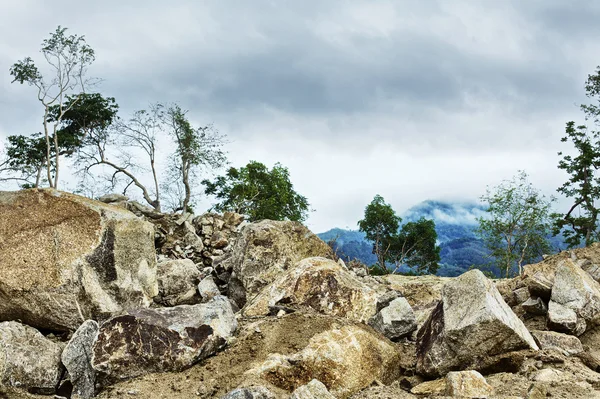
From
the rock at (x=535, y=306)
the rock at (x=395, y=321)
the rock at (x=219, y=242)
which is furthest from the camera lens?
the rock at (x=219, y=242)

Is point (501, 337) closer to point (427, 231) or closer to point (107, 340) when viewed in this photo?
point (107, 340)

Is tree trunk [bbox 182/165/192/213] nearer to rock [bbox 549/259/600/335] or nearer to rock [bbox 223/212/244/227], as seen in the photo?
rock [bbox 223/212/244/227]

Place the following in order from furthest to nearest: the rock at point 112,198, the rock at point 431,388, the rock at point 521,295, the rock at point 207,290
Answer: the rock at point 112,198 → the rock at point 207,290 → the rock at point 521,295 → the rock at point 431,388

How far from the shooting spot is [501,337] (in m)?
4.89

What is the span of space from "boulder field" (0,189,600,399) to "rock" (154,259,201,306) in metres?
0.83

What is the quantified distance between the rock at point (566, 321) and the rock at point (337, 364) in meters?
2.50

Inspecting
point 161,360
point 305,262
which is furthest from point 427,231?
point 161,360

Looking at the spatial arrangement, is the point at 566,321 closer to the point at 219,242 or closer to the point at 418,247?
the point at 219,242

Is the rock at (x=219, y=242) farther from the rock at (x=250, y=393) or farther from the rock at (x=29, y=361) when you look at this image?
the rock at (x=250, y=393)

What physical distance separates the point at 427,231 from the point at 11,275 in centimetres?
3276

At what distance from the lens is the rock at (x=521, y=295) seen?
25.7ft

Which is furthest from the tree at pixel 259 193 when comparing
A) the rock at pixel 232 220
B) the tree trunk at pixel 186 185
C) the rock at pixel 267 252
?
the rock at pixel 267 252

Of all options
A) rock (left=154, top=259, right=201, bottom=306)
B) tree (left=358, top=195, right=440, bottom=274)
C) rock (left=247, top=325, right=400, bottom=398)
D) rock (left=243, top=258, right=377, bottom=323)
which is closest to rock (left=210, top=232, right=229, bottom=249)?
rock (left=154, top=259, right=201, bottom=306)

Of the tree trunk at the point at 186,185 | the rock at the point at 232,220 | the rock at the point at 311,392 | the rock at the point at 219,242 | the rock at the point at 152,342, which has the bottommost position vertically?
the rock at the point at 311,392
